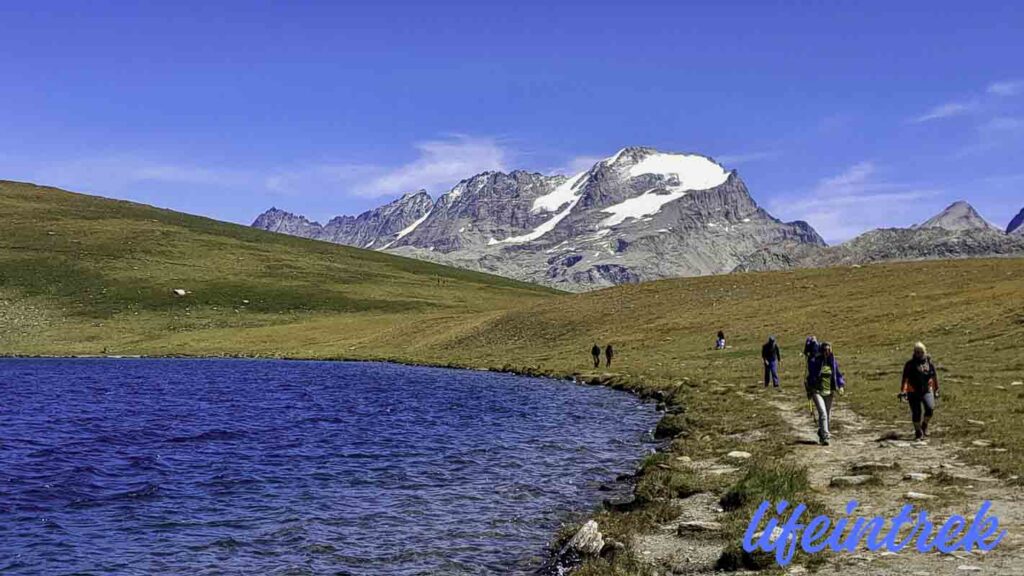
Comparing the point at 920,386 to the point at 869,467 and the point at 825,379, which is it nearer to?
the point at 825,379

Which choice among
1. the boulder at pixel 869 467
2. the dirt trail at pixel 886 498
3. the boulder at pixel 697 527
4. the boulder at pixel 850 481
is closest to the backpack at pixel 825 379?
the dirt trail at pixel 886 498

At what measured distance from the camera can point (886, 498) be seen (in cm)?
1631

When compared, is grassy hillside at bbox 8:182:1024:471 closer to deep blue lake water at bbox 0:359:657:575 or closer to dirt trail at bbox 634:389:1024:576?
dirt trail at bbox 634:389:1024:576

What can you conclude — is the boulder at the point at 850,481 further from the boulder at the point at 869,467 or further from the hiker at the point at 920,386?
the hiker at the point at 920,386

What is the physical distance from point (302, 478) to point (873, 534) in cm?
1720

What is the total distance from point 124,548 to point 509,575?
8.68 m

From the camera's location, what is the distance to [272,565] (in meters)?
16.2

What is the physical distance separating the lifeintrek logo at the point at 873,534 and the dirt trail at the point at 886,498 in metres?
0.25

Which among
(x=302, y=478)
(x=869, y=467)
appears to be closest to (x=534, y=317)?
(x=302, y=478)

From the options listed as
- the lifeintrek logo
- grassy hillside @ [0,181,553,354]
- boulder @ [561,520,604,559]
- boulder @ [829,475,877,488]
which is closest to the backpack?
boulder @ [829,475,877,488]

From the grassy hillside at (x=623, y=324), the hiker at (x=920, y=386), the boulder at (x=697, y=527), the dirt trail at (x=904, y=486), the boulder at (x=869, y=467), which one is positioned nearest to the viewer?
the dirt trail at (x=904, y=486)

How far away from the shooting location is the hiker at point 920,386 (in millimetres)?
22969

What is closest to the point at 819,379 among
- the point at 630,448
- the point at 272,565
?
the point at 630,448

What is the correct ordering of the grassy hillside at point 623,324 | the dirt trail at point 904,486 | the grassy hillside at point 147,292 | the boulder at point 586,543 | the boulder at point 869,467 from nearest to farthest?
1. the dirt trail at point 904,486
2. the boulder at point 586,543
3. the boulder at point 869,467
4. the grassy hillside at point 623,324
5. the grassy hillside at point 147,292
